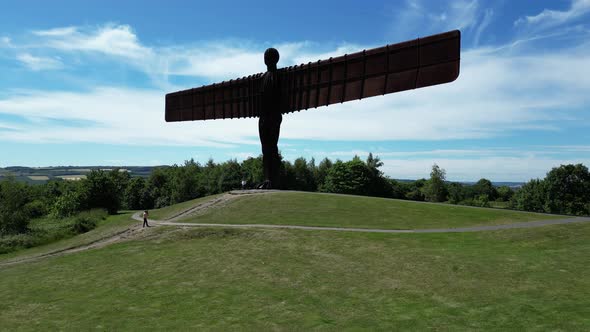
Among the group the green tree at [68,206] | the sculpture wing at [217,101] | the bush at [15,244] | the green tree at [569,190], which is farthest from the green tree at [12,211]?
the green tree at [569,190]

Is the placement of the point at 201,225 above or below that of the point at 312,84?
below

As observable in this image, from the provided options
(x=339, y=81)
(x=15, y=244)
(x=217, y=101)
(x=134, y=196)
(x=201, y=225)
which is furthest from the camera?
(x=134, y=196)

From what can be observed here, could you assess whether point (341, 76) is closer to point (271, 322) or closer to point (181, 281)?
point (181, 281)

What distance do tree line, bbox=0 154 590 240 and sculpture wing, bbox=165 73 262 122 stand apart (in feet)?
27.2

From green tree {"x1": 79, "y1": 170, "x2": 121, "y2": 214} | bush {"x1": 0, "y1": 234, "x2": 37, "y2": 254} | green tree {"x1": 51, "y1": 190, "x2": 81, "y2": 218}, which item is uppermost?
green tree {"x1": 79, "y1": 170, "x2": 121, "y2": 214}

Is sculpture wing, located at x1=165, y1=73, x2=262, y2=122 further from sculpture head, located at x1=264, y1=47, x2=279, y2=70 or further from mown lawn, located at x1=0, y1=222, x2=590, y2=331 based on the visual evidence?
mown lawn, located at x1=0, y1=222, x2=590, y2=331

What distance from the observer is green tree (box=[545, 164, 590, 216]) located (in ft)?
182

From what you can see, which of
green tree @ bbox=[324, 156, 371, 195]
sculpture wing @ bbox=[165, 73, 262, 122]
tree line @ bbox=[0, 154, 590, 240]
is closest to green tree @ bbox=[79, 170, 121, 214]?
tree line @ bbox=[0, 154, 590, 240]

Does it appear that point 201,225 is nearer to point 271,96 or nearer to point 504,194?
point 271,96

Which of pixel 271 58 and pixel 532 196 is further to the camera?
pixel 532 196

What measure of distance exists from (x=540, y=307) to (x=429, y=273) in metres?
3.77

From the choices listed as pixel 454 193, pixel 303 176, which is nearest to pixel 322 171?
pixel 303 176

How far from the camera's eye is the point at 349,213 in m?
24.1

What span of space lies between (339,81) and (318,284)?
15.0 m
